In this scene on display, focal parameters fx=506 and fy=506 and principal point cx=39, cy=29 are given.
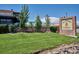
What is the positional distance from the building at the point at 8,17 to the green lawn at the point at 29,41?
10.5 inches

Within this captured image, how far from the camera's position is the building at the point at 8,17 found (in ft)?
31.6

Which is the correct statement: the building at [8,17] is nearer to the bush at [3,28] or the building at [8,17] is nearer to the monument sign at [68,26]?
the bush at [3,28]

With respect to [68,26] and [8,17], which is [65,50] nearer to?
[68,26]

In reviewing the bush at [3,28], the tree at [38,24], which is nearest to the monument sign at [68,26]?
the tree at [38,24]

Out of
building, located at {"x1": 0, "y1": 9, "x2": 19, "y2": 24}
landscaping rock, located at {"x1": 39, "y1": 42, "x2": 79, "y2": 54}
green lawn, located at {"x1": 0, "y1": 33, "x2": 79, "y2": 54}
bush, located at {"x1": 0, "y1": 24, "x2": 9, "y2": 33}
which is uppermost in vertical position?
building, located at {"x1": 0, "y1": 9, "x2": 19, "y2": 24}

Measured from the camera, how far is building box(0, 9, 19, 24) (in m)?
9.64

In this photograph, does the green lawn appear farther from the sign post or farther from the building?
the building

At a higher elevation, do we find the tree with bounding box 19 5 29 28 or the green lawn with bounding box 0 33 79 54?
the tree with bounding box 19 5 29 28

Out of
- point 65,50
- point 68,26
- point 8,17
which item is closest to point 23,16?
point 8,17

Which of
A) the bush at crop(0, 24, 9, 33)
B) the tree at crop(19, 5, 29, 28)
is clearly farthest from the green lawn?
the tree at crop(19, 5, 29, 28)

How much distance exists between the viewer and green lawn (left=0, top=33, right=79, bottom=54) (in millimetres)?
9609

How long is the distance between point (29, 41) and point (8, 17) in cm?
61

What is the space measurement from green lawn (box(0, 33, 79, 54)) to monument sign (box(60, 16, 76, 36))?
0.10 m

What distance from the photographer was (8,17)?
31.7ft
